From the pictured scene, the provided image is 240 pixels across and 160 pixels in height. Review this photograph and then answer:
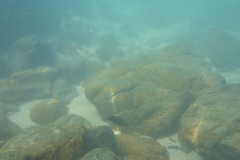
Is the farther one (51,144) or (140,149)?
(140,149)

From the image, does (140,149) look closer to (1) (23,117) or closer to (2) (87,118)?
(2) (87,118)

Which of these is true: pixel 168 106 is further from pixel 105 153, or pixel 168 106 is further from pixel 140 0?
pixel 140 0

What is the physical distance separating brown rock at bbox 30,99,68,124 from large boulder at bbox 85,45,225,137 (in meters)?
1.81

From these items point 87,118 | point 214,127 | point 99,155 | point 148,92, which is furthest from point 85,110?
point 214,127

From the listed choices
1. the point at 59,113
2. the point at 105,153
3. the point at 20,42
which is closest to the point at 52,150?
the point at 105,153

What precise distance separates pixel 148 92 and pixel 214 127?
2.75 meters

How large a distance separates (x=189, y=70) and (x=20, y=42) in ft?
42.1

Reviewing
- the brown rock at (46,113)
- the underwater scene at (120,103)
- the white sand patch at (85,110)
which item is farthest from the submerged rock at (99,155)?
the brown rock at (46,113)

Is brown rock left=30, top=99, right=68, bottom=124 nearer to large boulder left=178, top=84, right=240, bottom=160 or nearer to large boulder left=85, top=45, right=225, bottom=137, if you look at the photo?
large boulder left=85, top=45, right=225, bottom=137

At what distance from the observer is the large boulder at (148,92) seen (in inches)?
245

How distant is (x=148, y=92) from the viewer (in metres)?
6.84

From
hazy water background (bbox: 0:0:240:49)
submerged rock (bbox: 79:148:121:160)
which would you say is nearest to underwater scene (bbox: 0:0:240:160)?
submerged rock (bbox: 79:148:121:160)

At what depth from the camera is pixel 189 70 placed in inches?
321

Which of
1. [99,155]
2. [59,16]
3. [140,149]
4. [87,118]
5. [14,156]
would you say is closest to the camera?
[14,156]
